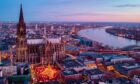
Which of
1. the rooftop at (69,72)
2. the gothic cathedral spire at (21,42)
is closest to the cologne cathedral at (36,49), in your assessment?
the gothic cathedral spire at (21,42)

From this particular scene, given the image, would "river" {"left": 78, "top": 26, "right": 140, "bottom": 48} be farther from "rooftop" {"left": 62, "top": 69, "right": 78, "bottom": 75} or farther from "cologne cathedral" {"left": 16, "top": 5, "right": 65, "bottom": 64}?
"rooftop" {"left": 62, "top": 69, "right": 78, "bottom": 75}

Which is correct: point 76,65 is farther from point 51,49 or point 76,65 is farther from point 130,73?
point 130,73

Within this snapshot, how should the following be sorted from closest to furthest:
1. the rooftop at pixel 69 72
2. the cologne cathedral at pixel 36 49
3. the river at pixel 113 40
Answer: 1. the rooftop at pixel 69 72
2. the cologne cathedral at pixel 36 49
3. the river at pixel 113 40

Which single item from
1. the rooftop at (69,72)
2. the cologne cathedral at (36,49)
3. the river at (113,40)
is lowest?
the river at (113,40)

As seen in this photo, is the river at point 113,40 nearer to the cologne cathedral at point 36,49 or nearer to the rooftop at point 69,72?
the cologne cathedral at point 36,49

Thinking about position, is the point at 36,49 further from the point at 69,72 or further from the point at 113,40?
the point at 113,40

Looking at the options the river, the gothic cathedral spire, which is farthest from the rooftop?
the river

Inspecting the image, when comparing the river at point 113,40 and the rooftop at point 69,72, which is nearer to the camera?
the rooftop at point 69,72

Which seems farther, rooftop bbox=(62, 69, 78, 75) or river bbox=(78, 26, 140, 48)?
river bbox=(78, 26, 140, 48)

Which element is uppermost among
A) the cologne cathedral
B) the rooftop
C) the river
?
the cologne cathedral

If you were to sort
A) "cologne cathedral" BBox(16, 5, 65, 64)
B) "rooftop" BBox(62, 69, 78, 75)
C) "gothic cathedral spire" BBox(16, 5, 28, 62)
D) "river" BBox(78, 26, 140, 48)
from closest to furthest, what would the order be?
1. "rooftop" BBox(62, 69, 78, 75)
2. "gothic cathedral spire" BBox(16, 5, 28, 62)
3. "cologne cathedral" BBox(16, 5, 65, 64)
4. "river" BBox(78, 26, 140, 48)
